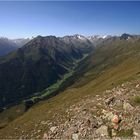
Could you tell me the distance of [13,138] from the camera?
114 ft

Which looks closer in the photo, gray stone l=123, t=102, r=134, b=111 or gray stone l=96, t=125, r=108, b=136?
gray stone l=96, t=125, r=108, b=136

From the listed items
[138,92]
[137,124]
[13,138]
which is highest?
[138,92]

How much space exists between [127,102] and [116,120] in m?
3.90

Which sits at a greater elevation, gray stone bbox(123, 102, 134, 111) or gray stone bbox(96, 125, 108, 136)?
gray stone bbox(123, 102, 134, 111)

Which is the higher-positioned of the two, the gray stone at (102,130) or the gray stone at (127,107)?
the gray stone at (127,107)

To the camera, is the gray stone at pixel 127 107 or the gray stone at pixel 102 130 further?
the gray stone at pixel 127 107

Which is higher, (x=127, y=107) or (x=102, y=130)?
(x=127, y=107)

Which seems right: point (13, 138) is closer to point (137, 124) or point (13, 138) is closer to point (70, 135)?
point (70, 135)

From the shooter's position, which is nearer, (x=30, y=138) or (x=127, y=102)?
(x=127, y=102)

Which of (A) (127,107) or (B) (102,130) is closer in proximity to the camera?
(B) (102,130)

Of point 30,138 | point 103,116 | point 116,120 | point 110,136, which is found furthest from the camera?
point 30,138

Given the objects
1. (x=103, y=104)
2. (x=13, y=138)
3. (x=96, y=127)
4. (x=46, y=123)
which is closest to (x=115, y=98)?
(x=103, y=104)

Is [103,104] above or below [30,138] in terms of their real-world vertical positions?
above

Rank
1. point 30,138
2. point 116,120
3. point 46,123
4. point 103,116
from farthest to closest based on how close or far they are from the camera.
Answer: point 46,123
point 30,138
point 103,116
point 116,120
